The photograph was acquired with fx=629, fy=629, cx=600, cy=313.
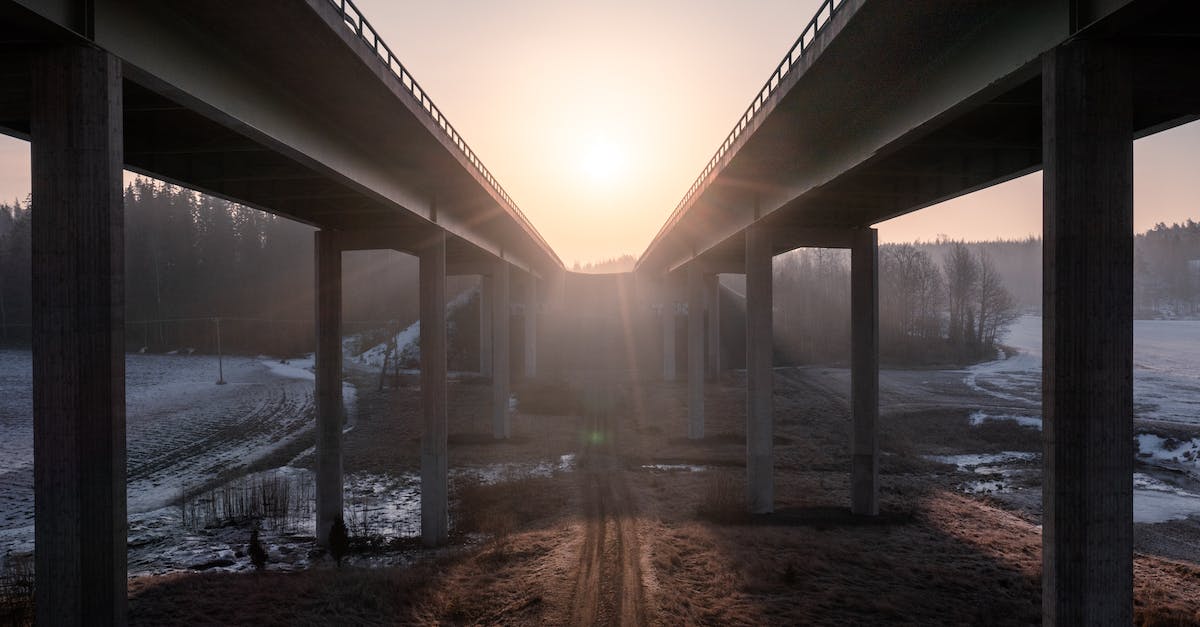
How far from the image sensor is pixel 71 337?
7.11 meters

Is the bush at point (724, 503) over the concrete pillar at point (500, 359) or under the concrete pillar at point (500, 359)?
under

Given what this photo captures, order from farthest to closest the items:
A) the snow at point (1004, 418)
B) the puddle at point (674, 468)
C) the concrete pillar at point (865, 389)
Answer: the snow at point (1004, 418), the puddle at point (674, 468), the concrete pillar at point (865, 389)

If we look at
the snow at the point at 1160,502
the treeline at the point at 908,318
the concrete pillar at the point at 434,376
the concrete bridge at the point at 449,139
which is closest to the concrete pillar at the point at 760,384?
the concrete bridge at the point at 449,139

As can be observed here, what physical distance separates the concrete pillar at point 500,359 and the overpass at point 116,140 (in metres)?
18.5

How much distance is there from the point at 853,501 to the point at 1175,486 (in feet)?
47.9

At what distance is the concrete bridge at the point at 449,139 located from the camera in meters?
7.14

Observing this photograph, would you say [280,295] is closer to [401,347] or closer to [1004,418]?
[401,347]

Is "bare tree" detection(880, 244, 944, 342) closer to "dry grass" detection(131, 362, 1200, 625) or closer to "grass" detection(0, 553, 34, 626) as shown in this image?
"dry grass" detection(131, 362, 1200, 625)

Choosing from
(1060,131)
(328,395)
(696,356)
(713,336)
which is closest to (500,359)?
(696,356)

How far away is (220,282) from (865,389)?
10202 cm

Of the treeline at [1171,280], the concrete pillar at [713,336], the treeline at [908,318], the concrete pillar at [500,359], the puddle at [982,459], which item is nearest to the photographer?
the puddle at [982,459]

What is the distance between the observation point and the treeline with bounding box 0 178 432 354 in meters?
79.0

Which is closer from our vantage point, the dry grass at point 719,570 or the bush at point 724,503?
the dry grass at point 719,570

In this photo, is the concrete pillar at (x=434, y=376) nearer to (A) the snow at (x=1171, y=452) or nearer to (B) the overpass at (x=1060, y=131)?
(B) the overpass at (x=1060, y=131)
